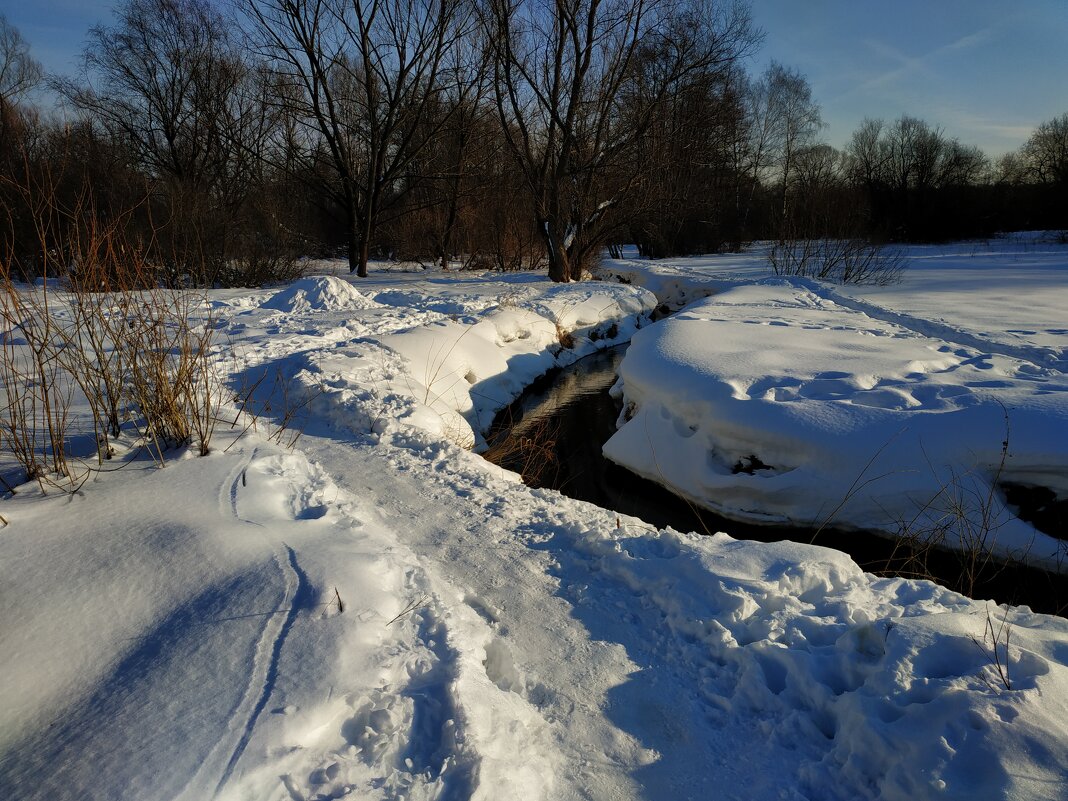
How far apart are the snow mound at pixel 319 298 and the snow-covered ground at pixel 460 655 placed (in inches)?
235

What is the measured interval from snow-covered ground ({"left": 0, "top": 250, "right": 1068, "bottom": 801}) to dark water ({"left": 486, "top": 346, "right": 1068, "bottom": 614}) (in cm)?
86

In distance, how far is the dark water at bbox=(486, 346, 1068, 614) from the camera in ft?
12.5

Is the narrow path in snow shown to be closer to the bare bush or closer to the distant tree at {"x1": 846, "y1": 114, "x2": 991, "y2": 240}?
the bare bush

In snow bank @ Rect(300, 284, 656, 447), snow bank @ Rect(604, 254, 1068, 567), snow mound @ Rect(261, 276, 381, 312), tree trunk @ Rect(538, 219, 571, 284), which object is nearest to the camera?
snow bank @ Rect(604, 254, 1068, 567)

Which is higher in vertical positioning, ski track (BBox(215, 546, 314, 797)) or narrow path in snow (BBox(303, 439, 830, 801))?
ski track (BBox(215, 546, 314, 797))

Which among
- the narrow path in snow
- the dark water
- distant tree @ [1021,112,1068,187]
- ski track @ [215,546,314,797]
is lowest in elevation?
the dark water

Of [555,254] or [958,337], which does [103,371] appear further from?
[555,254]

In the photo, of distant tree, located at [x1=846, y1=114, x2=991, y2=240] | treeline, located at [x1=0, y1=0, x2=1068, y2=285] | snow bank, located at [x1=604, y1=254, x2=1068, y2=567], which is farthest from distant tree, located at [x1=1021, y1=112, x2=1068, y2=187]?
snow bank, located at [x1=604, y1=254, x2=1068, y2=567]

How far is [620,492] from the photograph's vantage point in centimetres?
552

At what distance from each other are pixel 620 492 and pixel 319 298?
635 cm

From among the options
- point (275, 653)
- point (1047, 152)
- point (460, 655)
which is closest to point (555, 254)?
point (460, 655)

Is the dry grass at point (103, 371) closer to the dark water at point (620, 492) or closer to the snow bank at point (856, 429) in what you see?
the dark water at point (620, 492)

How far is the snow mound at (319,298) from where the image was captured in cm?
923

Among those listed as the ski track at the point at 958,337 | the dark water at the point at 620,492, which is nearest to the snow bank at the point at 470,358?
the dark water at the point at 620,492
